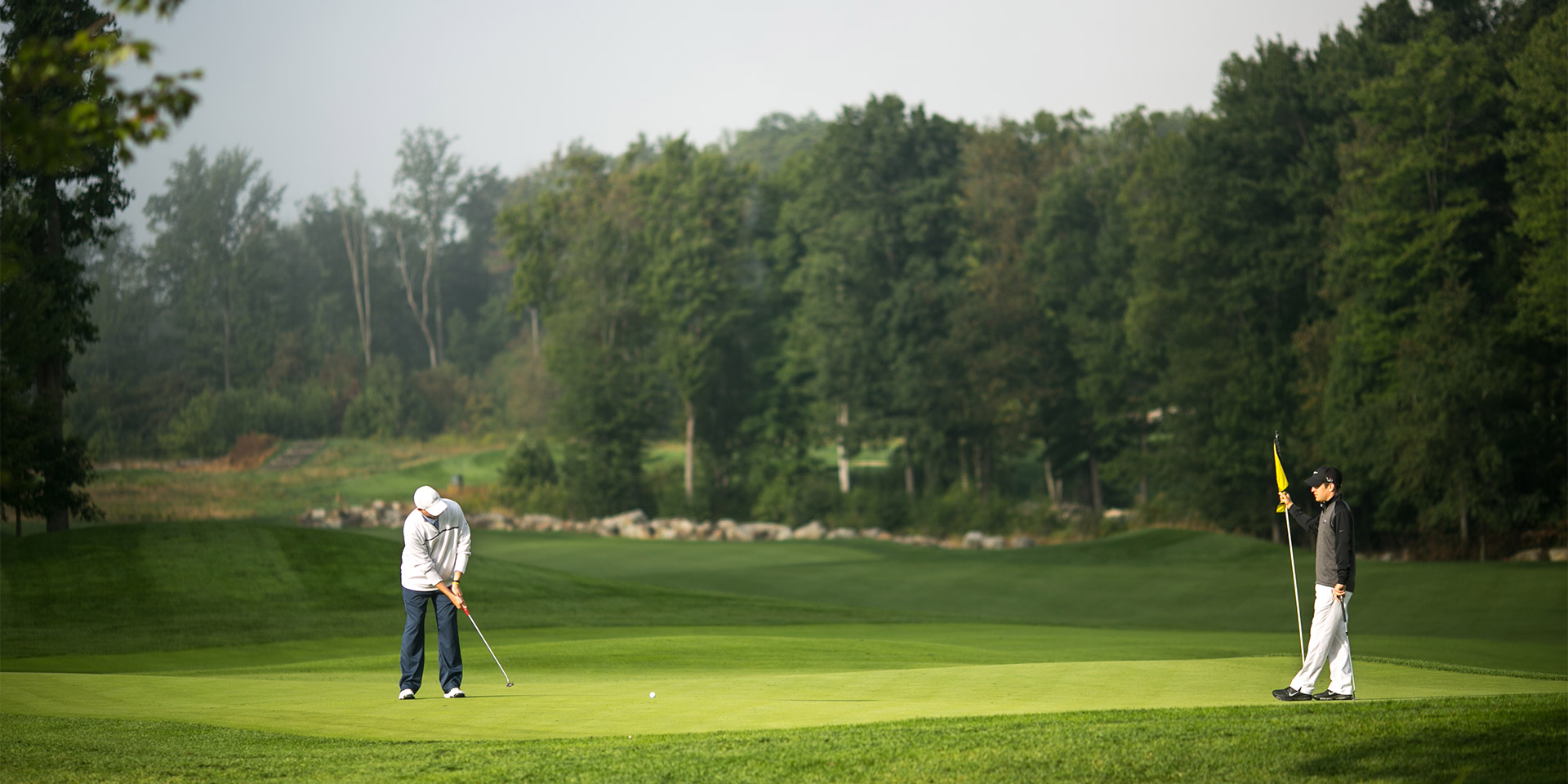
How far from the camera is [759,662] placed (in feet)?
54.0

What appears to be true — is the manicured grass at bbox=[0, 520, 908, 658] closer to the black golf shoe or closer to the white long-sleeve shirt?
the white long-sleeve shirt

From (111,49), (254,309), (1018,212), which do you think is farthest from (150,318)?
(111,49)

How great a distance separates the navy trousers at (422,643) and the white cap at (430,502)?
794mm

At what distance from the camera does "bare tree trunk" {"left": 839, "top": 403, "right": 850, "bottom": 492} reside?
53544mm

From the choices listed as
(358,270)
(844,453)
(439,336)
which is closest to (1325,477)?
(844,453)

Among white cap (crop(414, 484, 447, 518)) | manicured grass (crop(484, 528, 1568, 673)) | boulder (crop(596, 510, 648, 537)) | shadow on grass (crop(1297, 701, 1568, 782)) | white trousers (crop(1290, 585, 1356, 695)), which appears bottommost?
manicured grass (crop(484, 528, 1568, 673))

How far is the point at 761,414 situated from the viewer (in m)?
59.0

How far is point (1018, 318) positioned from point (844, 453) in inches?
391

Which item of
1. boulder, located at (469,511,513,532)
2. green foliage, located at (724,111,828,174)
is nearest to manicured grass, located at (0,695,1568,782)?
boulder, located at (469,511,513,532)

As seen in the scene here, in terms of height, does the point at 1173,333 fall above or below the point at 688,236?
below

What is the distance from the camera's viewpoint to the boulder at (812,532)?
161 feet

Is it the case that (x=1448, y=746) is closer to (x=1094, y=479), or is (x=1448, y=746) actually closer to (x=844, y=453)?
(x=1094, y=479)

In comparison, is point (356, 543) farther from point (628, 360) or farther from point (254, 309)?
point (254, 309)

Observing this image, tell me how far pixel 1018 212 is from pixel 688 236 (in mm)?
15654
